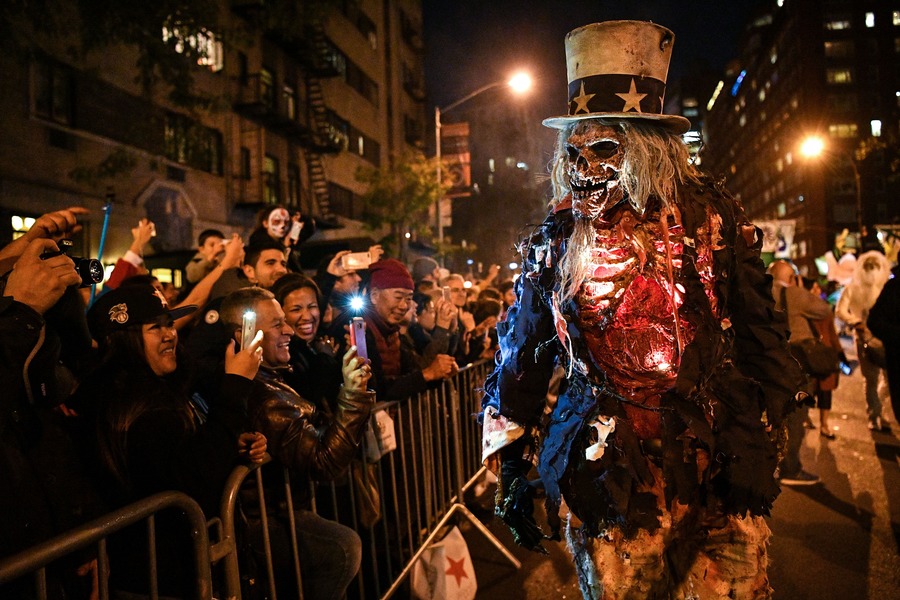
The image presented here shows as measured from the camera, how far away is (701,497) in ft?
7.53

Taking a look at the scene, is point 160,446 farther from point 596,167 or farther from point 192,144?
point 192,144

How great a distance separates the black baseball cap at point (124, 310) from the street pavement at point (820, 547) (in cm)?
268

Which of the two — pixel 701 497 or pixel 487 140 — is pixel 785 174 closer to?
pixel 487 140

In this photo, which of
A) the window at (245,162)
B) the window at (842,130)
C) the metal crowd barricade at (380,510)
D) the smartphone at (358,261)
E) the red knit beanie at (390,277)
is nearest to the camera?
the metal crowd barricade at (380,510)

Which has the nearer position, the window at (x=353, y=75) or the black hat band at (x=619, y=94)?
the black hat band at (x=619, y=94)

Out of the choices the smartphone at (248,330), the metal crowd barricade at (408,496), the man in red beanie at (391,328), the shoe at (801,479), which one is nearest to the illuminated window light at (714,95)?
the shoe at (801,479)

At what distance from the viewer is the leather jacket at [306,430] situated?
2959mm

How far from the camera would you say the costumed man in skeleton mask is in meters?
2.25

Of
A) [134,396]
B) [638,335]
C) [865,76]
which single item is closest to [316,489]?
[134,396]

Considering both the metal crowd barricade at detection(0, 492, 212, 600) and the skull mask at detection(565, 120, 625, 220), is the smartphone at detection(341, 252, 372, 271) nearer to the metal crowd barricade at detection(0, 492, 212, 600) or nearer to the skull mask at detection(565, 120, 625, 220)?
the skull mask at detection(565, 120, 625, 220)

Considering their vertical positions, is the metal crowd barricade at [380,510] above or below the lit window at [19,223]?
below

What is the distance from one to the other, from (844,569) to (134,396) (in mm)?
4423

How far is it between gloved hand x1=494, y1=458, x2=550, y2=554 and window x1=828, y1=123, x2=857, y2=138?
82.1 m

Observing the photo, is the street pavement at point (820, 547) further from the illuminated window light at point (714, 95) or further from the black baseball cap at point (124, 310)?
the illuminated window light at point (714, 95)
